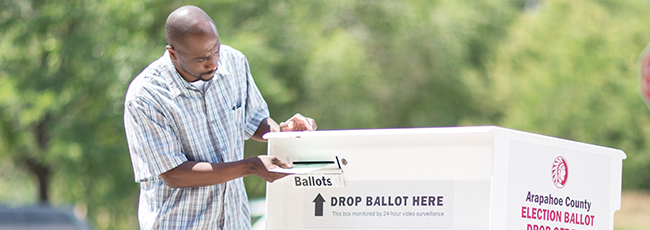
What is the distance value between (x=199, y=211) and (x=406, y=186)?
0.70 meters

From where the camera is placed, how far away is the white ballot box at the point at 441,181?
2.07 metres

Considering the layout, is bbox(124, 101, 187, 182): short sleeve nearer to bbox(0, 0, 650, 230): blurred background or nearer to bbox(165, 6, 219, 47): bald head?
bbox(165, 6, 219, 47): bald head

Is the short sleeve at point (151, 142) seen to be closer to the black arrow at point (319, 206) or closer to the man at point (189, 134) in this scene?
the man at point (189, 134)

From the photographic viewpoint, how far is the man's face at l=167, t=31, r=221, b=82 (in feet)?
7.45

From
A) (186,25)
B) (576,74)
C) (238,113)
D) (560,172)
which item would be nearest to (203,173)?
(238,113)

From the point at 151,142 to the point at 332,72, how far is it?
8.86 metres

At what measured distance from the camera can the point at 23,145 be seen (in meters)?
9.76

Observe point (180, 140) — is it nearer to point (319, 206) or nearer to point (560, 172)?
point (319, 206)

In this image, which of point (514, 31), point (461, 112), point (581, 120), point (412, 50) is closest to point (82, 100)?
point (412, 50)

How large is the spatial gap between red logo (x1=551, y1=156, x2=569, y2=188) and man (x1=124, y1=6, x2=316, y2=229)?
81 cm

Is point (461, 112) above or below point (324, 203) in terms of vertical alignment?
above

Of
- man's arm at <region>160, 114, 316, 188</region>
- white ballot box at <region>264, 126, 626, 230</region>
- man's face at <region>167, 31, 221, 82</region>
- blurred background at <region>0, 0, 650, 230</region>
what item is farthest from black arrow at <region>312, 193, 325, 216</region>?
blurred background at <region>0, 0, 650, 230</region>

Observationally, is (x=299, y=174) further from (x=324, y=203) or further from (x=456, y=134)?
(x=456, y=134)

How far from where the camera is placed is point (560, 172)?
2.21 meters
